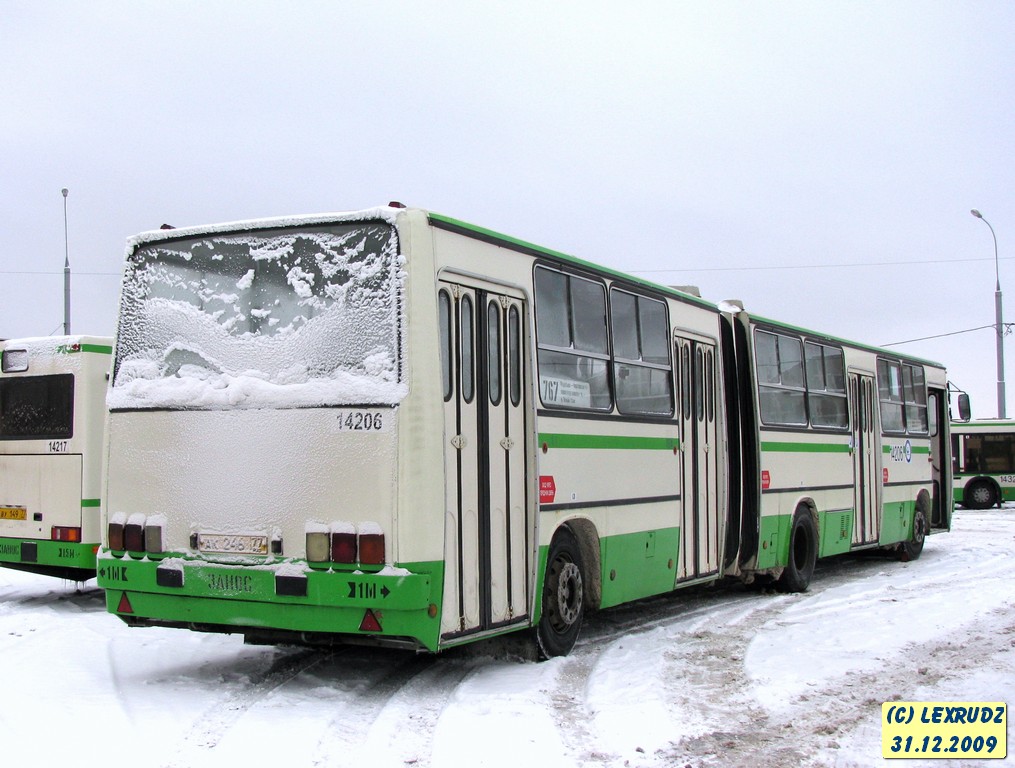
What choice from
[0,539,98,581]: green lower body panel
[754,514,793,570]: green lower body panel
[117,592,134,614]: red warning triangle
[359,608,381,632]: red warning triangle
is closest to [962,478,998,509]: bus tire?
[754,514,793,570]: green lower body panel

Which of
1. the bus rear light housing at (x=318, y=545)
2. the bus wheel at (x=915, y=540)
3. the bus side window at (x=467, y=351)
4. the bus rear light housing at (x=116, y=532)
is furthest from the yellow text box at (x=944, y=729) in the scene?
the bus wheel at (x=915, y=540)

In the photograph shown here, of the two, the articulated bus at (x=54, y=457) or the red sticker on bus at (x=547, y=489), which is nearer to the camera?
the red sticker on bus at (x=547, y=489)

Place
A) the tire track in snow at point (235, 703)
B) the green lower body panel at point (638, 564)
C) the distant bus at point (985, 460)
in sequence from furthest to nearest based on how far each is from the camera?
the distant bus at point (985, 460) < the green lower body panel at point (638, 564) < the tire track in snow at point (235, 703)

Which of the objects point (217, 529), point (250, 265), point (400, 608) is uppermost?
point (250, 265)

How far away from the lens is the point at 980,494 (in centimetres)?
3562

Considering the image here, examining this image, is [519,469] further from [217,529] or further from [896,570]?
[896,570]

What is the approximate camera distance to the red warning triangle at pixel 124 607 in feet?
26.1

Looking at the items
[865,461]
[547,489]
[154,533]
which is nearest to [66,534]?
[154,533]

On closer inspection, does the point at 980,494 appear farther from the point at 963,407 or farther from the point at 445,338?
the point at 445,338

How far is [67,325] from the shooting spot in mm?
28500

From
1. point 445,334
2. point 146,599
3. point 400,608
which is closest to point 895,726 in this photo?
point 400,608

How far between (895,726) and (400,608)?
300 cm

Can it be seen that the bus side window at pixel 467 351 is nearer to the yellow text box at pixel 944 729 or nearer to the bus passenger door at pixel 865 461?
the yellow text box at pixel 944 729

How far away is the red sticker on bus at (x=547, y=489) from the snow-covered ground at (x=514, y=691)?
1210 mm
